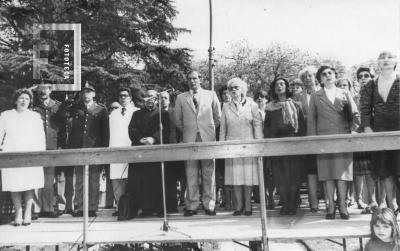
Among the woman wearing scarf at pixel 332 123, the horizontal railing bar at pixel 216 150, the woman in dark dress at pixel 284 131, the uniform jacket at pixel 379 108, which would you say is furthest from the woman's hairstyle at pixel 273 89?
the horizontal railing bar at pixel 216 150

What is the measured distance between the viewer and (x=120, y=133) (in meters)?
6.25

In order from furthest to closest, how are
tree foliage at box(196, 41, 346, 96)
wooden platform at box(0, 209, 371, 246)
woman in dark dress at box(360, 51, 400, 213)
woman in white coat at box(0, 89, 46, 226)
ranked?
tree foliage at box(196, 41, 346, 96) < woman in white coat at box(0, 89, 46, 226) < woman in dark dress at box(360, 51, 400, 213) < wooden platform at box(0, 209, 371, 246)

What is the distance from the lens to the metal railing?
354 cm

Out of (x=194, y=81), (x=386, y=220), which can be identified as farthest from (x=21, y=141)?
(x=386, y=220)

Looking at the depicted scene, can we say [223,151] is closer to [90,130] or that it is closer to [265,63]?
[90,130]

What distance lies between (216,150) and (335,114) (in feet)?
6.42

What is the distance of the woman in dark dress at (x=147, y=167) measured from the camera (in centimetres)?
561

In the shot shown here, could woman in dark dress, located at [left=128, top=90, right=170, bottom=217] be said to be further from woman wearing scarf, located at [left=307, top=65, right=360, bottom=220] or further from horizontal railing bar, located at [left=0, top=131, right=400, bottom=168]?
woman wearing scarf, located at [left=307, top=65, right=360, bottom=220]

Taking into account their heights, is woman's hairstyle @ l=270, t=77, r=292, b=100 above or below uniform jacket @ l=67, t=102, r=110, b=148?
above

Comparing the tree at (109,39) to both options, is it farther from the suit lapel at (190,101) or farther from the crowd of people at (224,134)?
the suit lapel at (190,101)

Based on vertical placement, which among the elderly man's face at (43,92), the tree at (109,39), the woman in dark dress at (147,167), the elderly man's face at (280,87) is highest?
the tree at (109,39)

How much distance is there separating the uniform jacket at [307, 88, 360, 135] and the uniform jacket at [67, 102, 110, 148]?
9.57 ft

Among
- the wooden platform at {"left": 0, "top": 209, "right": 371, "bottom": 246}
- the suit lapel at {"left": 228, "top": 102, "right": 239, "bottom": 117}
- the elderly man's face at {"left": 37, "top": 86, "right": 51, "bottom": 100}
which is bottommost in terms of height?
the wooden platform at {"left": 0, "top": 209, "right": 371, "bottom": 246}

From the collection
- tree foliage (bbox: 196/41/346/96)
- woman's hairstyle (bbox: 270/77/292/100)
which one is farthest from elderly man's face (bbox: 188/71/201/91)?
tree foliage (bbox: 196/41/346/96)
